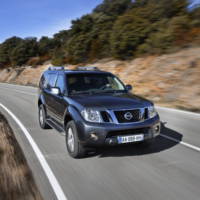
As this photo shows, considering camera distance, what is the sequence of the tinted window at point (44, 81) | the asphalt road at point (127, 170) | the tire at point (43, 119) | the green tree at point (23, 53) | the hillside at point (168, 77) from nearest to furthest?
the asphalt road at point (127, 170), the tire at point (43, 119), the tinted window at point (44, 81), the hillside at point (168, 77), the green tree at point (23, 53)

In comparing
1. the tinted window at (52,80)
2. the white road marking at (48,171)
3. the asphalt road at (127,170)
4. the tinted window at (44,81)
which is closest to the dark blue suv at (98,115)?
the asphalt road at (127,170)

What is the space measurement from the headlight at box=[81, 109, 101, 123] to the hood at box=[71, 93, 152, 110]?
0.30 feet

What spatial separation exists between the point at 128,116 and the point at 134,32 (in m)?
17.4

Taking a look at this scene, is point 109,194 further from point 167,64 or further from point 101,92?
point 167,64

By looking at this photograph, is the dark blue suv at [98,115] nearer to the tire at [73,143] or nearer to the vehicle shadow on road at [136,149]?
the tire at [73,143]

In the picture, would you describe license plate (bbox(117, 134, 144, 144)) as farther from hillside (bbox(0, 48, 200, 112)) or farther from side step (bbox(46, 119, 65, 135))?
hillside (bbox(0, 48, 200, 112))

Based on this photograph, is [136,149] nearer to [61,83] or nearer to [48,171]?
[48,171]

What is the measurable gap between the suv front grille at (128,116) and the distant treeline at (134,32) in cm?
1317

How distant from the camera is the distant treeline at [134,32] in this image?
18.1 meters

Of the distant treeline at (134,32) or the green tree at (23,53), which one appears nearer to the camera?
the distant treeline at (134,32)

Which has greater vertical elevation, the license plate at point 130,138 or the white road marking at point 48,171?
the license plate at point 130,138

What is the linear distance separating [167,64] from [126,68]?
4883mm

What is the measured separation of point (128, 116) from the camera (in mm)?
4969

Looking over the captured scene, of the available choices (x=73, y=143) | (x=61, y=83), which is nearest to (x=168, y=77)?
(x=61, y=83)
